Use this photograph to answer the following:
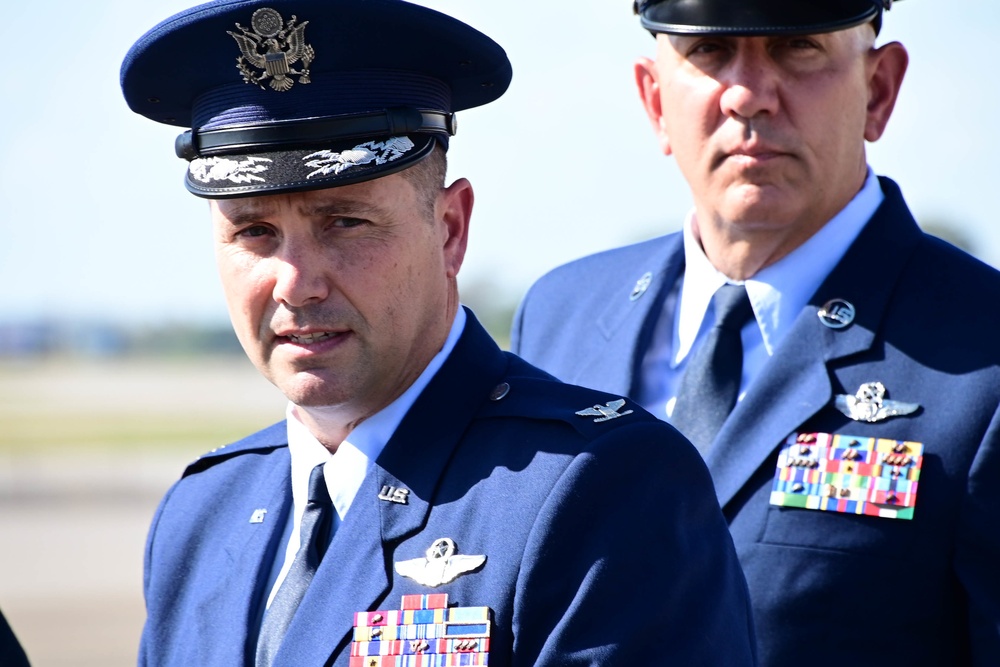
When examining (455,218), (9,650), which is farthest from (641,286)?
(9,650)

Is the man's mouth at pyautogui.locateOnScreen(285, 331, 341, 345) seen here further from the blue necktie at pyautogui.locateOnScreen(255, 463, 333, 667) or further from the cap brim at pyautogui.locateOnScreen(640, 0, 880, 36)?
the cap brim at pyautogui.locateOnScreen(640, 0, 880, 36)

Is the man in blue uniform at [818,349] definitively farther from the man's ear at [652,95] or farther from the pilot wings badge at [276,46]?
the pilot wings badge at [276,46]

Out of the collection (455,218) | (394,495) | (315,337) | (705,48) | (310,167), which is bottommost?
(394,495)

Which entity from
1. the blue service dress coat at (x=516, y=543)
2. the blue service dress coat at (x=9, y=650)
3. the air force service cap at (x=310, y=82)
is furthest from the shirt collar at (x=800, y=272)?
the blue service dress coat at (x=9, y=650)

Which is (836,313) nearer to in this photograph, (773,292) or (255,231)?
(773,292)

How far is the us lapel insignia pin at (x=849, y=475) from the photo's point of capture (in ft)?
9.47

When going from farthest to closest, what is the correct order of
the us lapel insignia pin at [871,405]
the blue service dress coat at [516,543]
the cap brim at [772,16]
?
the cap brim at [772,16] < the us lapel insignia pin at [871,405] < the blue service dress coat at [516,543]

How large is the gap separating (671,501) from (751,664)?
11.7 inches

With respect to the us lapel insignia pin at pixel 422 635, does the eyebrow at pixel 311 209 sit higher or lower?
higher

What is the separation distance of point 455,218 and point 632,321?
3.34 ft

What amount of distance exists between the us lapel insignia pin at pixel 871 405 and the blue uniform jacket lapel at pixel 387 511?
0.84m

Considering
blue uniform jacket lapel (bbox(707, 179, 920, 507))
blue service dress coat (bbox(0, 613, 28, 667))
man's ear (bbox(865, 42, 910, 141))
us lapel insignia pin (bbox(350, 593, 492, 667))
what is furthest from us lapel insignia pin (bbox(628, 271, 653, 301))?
blue service dress coat (bbox(0, 613, 28, 667))

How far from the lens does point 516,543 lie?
2309 millimetres

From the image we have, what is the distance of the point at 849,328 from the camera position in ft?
10.3
